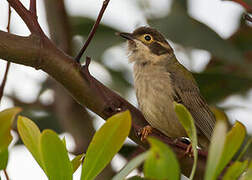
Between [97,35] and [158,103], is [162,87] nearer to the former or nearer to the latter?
[158,103]

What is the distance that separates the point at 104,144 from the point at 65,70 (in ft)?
2.73

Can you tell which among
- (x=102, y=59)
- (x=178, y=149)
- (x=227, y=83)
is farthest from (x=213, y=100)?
(x=178, y=149)

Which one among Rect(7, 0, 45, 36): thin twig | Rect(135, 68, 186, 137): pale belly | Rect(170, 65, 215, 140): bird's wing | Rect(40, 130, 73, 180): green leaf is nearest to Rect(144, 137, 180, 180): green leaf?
Rect(40, 130, 73, 180): green leaf

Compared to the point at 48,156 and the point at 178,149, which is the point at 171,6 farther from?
the point at 48,156

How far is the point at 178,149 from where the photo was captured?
9.23ft

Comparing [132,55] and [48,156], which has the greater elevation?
[48,156]

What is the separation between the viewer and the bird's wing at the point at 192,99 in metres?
4.43

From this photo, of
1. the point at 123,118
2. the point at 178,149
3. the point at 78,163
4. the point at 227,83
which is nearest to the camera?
the point at 123,118

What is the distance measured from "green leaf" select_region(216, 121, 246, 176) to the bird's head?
316 centimetres

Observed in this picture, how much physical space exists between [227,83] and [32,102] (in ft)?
6.05

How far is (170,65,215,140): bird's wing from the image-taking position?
14.5 ft

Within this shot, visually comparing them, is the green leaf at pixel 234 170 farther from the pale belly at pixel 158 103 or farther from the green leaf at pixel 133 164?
the pale belly at pixel 158 103

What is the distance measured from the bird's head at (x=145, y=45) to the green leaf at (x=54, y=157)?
3065 mm

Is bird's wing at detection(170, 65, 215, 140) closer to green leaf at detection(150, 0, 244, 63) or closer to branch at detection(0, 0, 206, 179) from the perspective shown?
green leaf at detection(150, 0, 244, 63)
